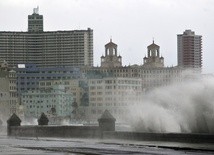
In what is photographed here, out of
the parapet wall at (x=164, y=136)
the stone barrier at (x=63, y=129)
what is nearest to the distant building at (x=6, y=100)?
the stone barrier at (x=63, y=129)

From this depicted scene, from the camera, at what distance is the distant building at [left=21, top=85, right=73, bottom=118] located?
7623 inches

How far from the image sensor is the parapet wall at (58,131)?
49.4 metres

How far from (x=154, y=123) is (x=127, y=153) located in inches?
629

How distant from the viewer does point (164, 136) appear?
38000mm

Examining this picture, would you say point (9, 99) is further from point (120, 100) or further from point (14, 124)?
point (14, 124)

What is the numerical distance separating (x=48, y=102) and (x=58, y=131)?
140 m

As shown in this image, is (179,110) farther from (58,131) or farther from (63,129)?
(58,131)

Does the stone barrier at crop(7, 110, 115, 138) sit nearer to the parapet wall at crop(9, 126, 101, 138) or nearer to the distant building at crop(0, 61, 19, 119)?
the parapet wall at crop(9, 126, 101, 138)

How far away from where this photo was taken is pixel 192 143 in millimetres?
34750

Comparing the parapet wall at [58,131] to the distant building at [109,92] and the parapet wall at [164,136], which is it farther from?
the distant building at [109,92]

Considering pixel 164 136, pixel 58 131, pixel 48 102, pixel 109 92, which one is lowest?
pixel 58 131

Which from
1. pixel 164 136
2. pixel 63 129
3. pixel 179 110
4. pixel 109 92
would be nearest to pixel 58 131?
pixel 63 129

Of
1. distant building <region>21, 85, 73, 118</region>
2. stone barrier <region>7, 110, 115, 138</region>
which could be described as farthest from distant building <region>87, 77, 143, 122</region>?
stone barrier <region>7, 110, 115, 138</region>

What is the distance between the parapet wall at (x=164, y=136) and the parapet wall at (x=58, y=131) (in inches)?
109
